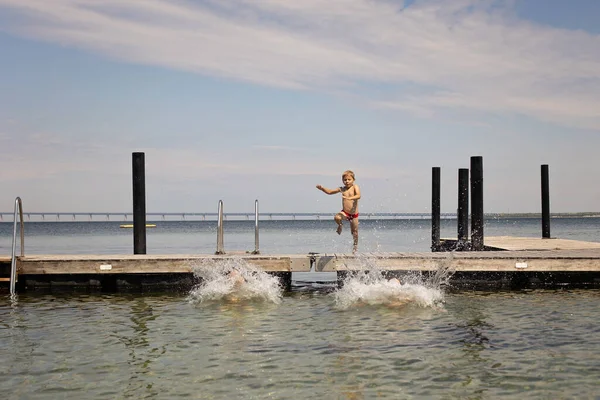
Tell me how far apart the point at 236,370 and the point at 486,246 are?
14.0 meters

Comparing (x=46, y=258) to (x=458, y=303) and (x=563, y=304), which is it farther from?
(x=563, y=304)

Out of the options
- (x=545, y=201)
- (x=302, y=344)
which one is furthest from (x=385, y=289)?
(x=545, y=201)

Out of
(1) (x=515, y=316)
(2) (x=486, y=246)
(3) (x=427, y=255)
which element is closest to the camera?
(1) (x=515, y=316)

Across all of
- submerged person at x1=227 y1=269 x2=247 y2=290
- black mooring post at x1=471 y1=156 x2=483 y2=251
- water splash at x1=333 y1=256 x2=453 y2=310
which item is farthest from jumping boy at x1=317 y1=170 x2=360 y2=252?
black mooring post at x1=471 y1=156 x2=483 y2=251

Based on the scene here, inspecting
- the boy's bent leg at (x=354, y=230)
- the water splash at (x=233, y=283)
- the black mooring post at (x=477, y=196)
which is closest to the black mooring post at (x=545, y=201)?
the black mooring post at (x=477, y=196)

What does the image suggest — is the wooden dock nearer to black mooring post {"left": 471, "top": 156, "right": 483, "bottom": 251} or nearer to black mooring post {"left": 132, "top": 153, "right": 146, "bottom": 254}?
black mooring post {"left": 132, "top": 153, "right": 146, "bottom": 254}

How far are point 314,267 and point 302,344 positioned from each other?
206 inches

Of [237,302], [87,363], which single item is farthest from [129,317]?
[87,363]

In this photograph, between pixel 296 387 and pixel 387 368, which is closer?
pixel 296 387

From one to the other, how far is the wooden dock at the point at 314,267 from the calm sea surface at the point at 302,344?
0.45 meters

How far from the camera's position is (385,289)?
13430mm

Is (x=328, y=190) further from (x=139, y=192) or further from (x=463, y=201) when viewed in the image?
(x=463, y=201)

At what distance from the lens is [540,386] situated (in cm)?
762

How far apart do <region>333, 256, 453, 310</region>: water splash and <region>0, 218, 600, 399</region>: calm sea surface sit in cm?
4
